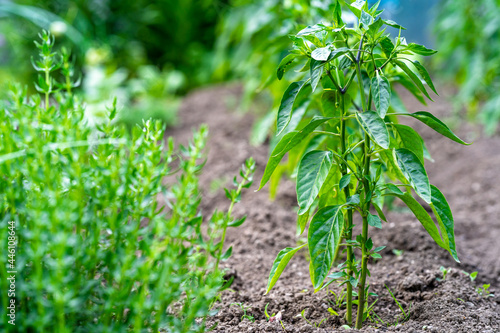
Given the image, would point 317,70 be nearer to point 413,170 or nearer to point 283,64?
point 283,64

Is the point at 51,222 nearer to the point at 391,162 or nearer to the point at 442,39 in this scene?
the point at 391,162

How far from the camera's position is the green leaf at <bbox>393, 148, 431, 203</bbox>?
4.07ft

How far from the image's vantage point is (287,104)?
1391mm

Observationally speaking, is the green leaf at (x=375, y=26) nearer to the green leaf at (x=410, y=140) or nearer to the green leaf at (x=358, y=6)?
the green leaf at (x=358, y=6)

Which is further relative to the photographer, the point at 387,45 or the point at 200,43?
the point at 200,43

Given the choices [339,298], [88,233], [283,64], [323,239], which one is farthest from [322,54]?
[339,298]

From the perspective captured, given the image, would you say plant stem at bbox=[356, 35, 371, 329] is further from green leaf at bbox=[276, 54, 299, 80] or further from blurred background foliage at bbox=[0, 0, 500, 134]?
blurred background foliage at bbox=[0, 0, 500, 134]

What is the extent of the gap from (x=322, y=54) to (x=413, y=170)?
1.31 feet

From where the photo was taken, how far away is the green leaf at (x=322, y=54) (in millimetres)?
1238

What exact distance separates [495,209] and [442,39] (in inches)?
113

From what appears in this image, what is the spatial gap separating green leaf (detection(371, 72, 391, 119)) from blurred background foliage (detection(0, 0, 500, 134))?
755 mm

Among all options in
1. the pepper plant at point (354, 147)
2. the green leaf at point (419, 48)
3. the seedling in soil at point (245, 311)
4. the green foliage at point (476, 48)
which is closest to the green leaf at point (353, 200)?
the pepper plant at point (354, 147)

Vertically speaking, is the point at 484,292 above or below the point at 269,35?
below

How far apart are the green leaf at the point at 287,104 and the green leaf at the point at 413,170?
320 mm
